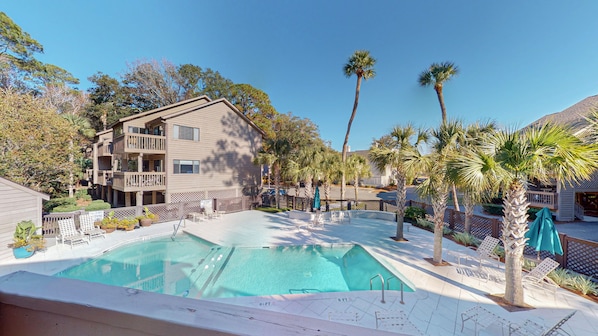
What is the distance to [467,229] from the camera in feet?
39.2

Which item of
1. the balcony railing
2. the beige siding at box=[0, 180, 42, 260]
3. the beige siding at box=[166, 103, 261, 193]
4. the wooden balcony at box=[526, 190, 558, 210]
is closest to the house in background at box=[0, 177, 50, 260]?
the beige siding at box=[0, 180, 42, 260]

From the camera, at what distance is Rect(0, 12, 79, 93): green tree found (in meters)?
23.7

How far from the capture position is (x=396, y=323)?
5.31 meters

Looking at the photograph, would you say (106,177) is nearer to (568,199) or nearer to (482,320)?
(482,320)

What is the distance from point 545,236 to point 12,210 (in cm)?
1950

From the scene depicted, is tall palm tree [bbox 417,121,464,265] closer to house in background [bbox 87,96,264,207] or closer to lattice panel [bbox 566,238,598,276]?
lattice panel [bbox 566,238,598,276]

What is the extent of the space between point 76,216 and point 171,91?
2579 centimetres

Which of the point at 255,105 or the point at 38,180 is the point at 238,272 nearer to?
the point at 38,180

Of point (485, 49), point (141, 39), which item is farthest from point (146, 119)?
point (485, 49)

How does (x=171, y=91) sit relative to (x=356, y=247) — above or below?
above

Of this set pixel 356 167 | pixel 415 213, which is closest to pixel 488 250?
pixel 415 213

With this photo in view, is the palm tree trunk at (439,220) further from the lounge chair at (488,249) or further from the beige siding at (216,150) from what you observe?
the beige siding at (216,150)

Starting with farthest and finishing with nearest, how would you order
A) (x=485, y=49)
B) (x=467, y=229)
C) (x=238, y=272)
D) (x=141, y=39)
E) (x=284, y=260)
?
(x=141, y=39) → (x=485, y=49) → (x=467, y=229) → (x=284, y=260) → (x=238, y=272)

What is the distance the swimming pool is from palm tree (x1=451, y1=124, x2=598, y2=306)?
3.11 metres
